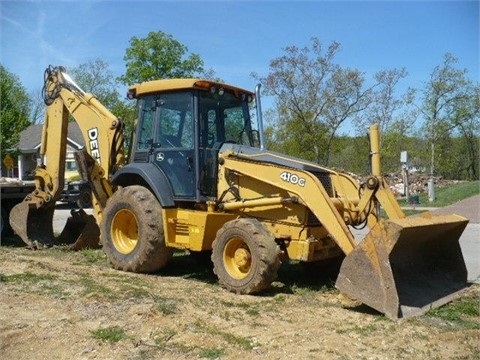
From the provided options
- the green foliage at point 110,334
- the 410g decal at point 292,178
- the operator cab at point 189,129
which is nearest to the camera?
the green foliage at point 110,334

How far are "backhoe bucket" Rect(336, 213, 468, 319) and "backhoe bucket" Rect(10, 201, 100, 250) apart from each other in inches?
232

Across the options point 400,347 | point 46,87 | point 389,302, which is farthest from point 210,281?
point 46,87

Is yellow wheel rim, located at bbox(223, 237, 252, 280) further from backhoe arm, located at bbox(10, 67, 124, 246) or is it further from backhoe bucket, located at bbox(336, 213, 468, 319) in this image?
backhoe arm, located at bbox(10, 67, 124, 246)

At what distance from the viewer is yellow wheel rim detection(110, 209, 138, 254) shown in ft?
28.3

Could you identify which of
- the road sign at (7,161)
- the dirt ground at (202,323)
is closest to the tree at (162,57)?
the road sign at (7,161)

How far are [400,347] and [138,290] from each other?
10.4ft

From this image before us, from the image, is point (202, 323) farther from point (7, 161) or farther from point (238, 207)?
point (7, 161)

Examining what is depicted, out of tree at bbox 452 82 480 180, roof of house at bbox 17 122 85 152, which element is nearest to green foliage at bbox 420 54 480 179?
tree at bbox 452 82 480 180

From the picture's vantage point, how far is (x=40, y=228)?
10.7m

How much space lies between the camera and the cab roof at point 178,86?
8.07 meters

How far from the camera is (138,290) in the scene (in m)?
6.66

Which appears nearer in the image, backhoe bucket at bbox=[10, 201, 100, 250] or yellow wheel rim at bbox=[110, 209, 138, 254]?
yellow wheel rim at bbox=[110, 209, 138, 254]

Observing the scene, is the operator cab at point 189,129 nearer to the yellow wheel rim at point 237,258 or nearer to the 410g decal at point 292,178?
the yellow wheel rim at point 237,258

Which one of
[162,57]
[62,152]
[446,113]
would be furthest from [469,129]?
[62,152]
